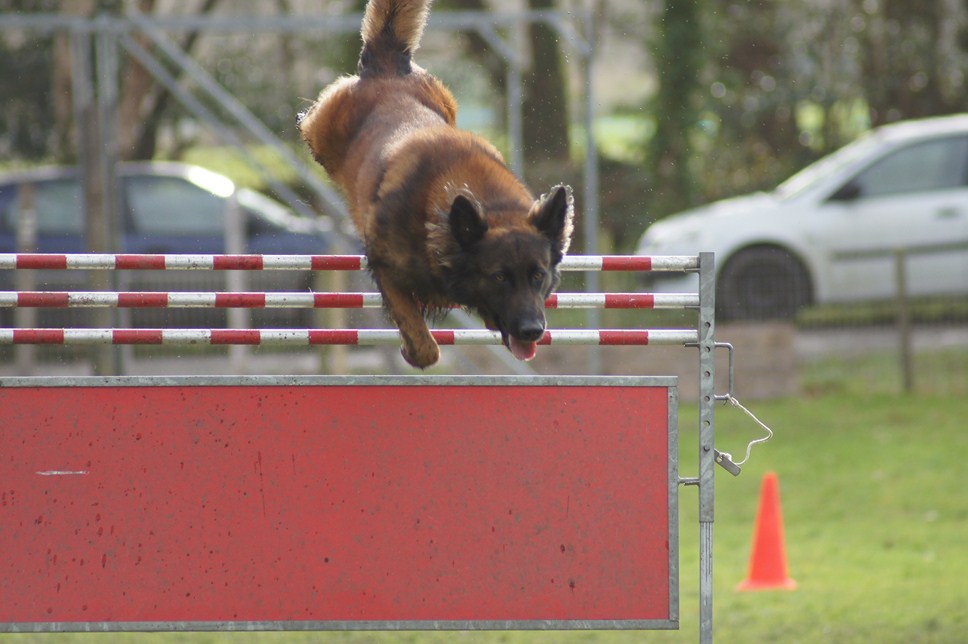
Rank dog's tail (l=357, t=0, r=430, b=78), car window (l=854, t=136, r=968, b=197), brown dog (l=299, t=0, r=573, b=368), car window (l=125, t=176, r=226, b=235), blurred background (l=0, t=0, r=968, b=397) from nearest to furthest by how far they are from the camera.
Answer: brown dog (l=299, t=0, r=573, b=368), dog's tail (l=357, t=0, r=430, b=78), blurred background (l=0, t=0, r=968, b=397), car window (l=854, t=136, r=968, b=197), car window (l=125, t=176, r=226, b=235)

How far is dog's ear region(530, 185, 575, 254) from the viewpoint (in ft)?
15.0

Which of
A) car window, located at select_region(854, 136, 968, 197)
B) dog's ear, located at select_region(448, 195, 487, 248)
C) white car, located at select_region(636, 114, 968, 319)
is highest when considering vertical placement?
car window, located at select_region(854, 136, 968, 197)

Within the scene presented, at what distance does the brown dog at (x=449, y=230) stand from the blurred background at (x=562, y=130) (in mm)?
5286

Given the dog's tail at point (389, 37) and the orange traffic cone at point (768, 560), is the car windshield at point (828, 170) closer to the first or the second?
the orange traffic cone at point (768, 560)

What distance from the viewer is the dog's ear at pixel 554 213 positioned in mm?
4574

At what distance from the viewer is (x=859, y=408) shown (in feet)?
38.9

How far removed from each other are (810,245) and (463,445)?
837 centimetres

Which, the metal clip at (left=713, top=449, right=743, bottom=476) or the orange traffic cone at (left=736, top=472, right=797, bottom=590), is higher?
the metal clip at (left=713, top=449, right=743, bottom=476)

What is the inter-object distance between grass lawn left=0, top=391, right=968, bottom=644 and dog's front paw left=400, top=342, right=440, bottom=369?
2.00 m

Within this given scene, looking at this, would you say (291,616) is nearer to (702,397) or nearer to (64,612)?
(64,612)

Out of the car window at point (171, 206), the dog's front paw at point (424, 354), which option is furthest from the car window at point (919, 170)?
the dog's front paw at point (424, 354)

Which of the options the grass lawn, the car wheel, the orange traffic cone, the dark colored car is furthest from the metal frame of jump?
the car wheel

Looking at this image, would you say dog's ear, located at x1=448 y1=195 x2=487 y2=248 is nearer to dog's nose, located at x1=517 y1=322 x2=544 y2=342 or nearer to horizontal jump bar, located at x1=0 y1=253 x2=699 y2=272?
dog's nose, located at x1=517 y1=322 x2=544 y2=342

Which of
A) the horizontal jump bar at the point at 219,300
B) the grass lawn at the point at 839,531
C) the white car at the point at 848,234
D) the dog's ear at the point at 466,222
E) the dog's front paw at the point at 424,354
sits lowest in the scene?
the grass lawn at the point at 839,531
